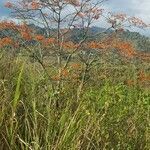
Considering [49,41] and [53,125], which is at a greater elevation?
[49,41]

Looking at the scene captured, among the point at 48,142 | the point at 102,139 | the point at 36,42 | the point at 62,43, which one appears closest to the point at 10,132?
→ the point at 48,142

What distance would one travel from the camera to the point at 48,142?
4.18 meters

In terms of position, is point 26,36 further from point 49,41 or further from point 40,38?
point 49,41

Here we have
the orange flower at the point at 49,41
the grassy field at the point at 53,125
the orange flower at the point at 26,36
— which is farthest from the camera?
the orange flower at the point at 26,36

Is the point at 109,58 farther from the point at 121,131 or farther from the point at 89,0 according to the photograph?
the point at 121,131

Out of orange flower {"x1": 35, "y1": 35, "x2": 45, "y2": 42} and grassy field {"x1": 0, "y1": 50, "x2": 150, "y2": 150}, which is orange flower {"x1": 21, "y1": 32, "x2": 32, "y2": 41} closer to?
orange flower {"x1": 35, "y1": 35, "x2": 45, "y2": 42}

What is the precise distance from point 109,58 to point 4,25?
370 cm

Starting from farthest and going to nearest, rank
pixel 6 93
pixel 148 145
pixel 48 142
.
Answer: pixel 148 145 → pixel 6 93 → pixel 48 142

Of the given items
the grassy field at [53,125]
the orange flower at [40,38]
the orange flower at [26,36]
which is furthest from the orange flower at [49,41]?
the grassy field at [53,125]

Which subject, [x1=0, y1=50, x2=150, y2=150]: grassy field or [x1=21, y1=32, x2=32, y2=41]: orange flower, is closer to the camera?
[x1=0, y1=50, x2=150, y2=150]: grassy field

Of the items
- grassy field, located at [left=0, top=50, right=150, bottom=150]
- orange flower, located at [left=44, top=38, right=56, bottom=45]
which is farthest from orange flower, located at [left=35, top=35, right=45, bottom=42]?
grassy field, located at [left=0, top=50, right=150, bottom=150]

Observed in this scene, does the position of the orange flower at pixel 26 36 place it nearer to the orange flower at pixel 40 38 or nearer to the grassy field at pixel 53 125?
the orange flower at pixel 40 38

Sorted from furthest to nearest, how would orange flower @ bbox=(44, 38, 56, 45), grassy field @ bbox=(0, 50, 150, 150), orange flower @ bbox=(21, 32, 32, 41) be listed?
1. orange flower @ bbox=(21, 32, 32, 41)
2. orange flower @ bbox=(44, 38, 56, 45)
3. grassy field @ bbox=(0, 50, 150, 150)

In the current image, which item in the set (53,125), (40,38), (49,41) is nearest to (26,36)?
(40,38)
